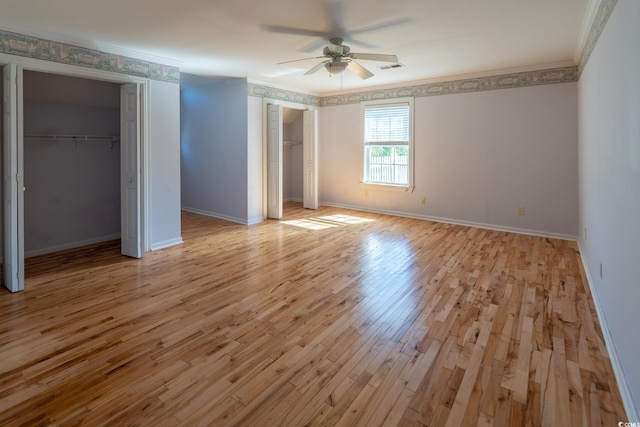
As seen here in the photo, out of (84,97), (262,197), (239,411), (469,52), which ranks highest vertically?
(469,52)

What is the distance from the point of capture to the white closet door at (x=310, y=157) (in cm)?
727

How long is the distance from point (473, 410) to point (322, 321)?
119 centimetres

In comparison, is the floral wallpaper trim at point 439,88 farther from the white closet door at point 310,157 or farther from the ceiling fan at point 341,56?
the ceiling fan at point 341,56

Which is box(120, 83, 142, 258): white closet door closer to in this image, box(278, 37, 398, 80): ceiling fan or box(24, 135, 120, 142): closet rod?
box(24, 135, 120, 142): closet rod

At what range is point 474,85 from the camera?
5715mm

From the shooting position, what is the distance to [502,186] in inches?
222

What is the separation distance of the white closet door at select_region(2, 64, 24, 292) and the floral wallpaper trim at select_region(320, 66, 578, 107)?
5.38m

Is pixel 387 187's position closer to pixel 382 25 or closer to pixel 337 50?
pixel 337 50

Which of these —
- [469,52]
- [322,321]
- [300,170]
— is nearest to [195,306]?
[322,321]

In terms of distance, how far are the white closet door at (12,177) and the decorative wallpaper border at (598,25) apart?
15.2 ft

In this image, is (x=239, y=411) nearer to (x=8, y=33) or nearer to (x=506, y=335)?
(x=506, y=335)

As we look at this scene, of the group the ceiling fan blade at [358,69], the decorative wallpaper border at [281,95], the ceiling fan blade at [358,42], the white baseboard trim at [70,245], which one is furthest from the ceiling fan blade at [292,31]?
the white baseboard trim at [70,245]

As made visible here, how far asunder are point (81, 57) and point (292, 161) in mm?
5333

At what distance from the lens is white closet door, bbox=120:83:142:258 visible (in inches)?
163
